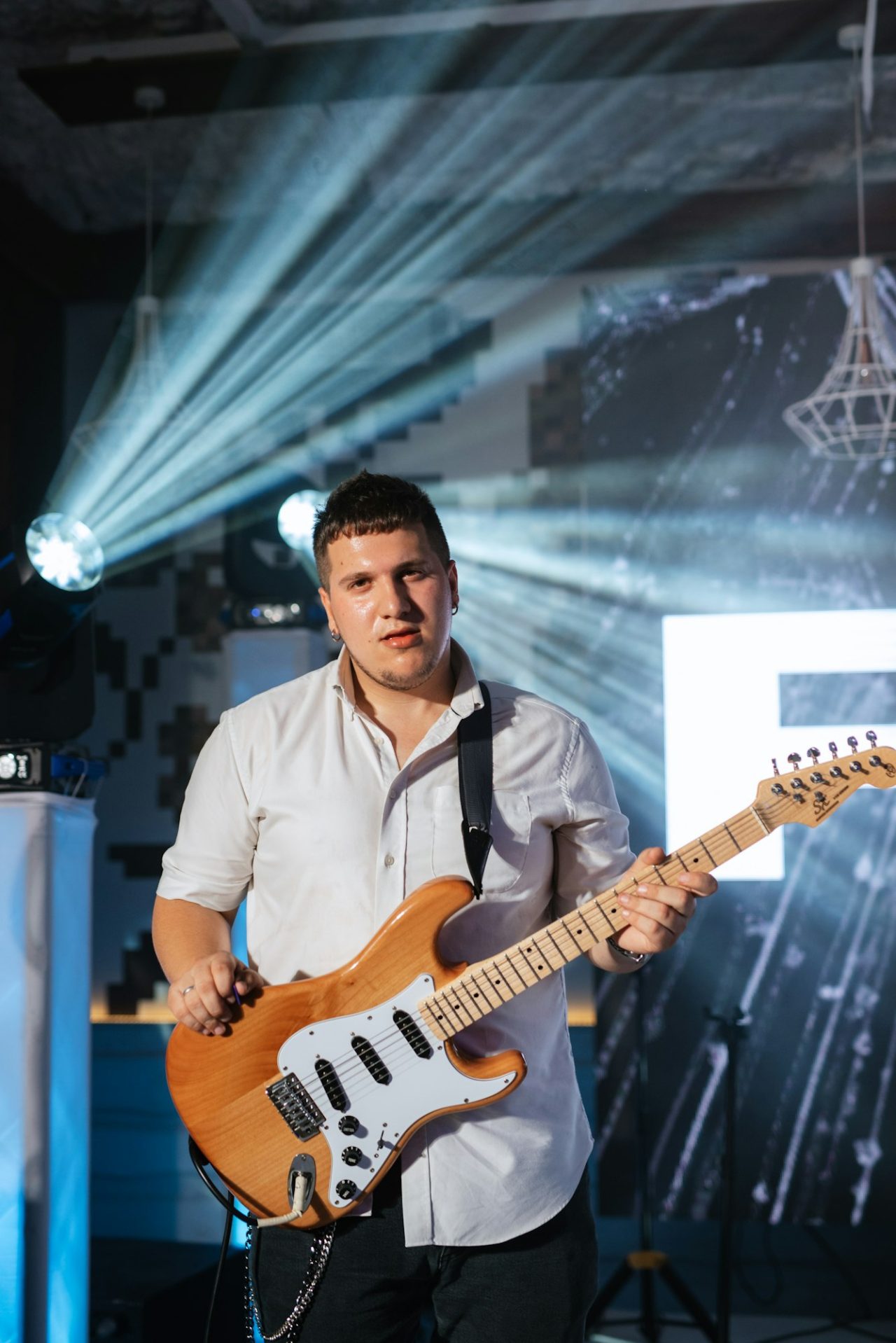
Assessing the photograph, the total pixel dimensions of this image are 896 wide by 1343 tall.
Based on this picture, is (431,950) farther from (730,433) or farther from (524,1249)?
(730,433)

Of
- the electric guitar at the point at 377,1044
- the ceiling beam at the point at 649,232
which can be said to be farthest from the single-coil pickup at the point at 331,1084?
the ceiling beam at the point at 649,232

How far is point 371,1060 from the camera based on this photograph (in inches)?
65.1

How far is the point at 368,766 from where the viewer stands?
5.80ft

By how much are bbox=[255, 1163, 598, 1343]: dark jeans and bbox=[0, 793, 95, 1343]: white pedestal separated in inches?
47.2

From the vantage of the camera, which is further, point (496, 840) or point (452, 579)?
point (452, 579)

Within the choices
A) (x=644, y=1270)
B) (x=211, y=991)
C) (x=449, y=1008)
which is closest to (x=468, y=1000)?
(x=449, y=1008)

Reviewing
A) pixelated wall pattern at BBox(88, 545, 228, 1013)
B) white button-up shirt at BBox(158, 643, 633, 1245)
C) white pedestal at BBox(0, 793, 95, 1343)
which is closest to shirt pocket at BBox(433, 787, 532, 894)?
white button-up shirt at BBox(158, 643, 633, 1245)

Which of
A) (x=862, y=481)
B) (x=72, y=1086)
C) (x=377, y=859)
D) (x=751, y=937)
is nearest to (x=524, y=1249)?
(x=377, y=859)

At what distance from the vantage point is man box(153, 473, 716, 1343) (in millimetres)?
1590

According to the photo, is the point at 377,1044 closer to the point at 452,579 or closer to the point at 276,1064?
the point at 276,1064

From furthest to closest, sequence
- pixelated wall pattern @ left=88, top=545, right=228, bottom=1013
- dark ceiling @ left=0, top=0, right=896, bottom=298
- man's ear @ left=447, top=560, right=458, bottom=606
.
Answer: pixelated wall pattern @ left=88, top=545, right=228, bottom=1013 → dark ceiling @ left=0, top=0, right=896, bottom=298 → man's ear @ left=447, top=560, right=458, bottom=606

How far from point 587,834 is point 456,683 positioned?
0.29 metres

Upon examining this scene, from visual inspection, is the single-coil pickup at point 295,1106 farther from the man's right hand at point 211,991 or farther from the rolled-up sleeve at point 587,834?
the rolled-up sleeve at point 587,834

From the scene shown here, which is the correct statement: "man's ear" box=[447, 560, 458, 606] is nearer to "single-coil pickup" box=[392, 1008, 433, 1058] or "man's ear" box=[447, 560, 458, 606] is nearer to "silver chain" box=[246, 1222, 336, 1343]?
"single-coil pickup" box=[392, 1008, 433, 1058]
